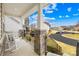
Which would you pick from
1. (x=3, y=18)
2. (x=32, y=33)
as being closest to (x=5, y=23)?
(x=3, y=18)

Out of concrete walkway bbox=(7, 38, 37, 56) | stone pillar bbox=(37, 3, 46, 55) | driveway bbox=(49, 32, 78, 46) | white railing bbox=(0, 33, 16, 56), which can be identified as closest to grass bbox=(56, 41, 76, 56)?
driveway bbox=(49, 32, 78, 46)

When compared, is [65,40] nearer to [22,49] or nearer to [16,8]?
[22,49]

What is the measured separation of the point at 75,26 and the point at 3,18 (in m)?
0.68

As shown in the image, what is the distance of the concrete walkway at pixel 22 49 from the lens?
141 cm

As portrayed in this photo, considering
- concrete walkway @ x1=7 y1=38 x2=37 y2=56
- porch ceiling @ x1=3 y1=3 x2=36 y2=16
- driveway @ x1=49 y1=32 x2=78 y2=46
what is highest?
porch ceiling @ x1=3 y1=3 x2=36 y2=16

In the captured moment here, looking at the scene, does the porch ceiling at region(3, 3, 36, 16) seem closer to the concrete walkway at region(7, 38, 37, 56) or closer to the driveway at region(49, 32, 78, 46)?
the concrete walkway at region(7, 38, 37, 56)

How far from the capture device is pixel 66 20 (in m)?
1.40

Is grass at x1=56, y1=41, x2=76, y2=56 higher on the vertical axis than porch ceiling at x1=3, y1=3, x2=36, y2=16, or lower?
lower

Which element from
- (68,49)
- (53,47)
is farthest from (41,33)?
(68,49)

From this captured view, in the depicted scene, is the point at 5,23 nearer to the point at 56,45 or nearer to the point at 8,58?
the point at 8,58

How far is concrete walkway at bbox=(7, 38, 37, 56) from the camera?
1411mm

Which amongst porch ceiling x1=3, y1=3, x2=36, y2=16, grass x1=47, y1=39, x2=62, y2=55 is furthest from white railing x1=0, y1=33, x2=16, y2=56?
grass x1=47, y1=39, x2=62, y2=55

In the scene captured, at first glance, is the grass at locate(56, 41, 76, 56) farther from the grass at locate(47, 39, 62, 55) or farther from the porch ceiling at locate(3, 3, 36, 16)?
the porch ceiling at locate(3, 3, 36, 16)

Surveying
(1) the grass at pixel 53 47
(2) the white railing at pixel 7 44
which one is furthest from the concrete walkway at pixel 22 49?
(1) the grass at pixel 53 47
